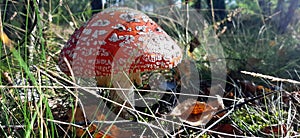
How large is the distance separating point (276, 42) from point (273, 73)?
28.2 inches

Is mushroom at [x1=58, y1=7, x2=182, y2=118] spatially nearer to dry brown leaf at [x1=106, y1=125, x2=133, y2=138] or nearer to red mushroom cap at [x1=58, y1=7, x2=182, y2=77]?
red mushroom cap at [x1=58, y1=7, x2=182, y2=77]

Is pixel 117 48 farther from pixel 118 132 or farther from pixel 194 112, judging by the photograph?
pixel 194 112

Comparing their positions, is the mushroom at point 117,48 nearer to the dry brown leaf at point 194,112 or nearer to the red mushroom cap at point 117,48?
the red mushroom cap at point 117,48

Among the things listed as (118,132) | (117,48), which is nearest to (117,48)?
(117,48)

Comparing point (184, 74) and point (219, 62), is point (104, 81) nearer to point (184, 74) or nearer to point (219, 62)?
point (184, 74)

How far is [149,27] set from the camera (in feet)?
4.79

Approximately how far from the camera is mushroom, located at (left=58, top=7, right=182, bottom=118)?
135 cm

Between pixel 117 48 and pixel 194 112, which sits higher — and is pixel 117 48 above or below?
above

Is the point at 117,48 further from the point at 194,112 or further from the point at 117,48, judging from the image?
the point at 194,112

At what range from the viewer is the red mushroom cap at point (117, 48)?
1354 mm

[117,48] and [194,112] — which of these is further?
[194,112]

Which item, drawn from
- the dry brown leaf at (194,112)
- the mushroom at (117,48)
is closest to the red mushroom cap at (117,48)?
the mushroom at (117,48)

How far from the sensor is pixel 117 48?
136 centimetres

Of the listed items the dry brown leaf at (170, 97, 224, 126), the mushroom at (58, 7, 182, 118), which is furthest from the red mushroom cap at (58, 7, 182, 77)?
the dry brown leaf at (170, 97, 224, 126)
